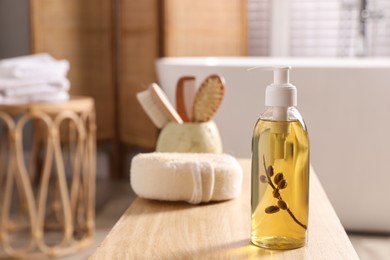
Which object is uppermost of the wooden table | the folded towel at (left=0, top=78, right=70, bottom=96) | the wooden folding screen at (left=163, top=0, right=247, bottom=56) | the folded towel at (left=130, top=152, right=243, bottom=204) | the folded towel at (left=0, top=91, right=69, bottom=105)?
the wooden folding screen at (left=163, top=0, right=247, bottom=56)

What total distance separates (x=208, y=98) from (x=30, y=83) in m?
1.13

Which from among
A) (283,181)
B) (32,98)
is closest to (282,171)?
(283,181)

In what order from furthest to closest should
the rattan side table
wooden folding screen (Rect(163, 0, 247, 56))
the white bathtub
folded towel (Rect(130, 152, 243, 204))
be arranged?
wooden folding screen (Rect(163, 0, 247, 56)) → the white bathtub → the rattan side table → folded towel (Rect(130, 152, 243, 204))

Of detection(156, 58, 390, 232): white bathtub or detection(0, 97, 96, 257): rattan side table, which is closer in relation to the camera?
detection(0, 97, 96, 257): rattan side table

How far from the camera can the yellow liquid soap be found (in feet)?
2.26

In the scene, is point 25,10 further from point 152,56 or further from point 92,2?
point 152,56

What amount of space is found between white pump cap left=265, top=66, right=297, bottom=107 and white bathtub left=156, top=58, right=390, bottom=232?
143 cm

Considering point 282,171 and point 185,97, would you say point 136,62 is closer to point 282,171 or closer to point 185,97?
point 185,97

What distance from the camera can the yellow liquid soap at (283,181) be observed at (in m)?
0.69

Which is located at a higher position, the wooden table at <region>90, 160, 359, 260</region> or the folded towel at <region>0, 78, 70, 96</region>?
the folded towel at <region>0, 78, 70, 96</region>

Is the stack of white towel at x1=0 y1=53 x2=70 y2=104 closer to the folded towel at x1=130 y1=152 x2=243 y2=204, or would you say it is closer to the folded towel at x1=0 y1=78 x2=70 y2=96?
the folded towel at x1=0 y1=78 x2=70 y2=96

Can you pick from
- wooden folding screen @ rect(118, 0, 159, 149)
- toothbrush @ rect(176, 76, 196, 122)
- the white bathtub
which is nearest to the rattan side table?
the white bathtub

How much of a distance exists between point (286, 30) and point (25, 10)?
145cm

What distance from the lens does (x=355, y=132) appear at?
211cm
